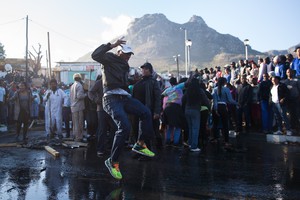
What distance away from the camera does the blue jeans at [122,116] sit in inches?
211

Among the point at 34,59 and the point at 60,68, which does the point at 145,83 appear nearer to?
the point at 60,68

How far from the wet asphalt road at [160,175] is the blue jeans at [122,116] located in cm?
57

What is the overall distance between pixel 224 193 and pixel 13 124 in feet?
47.5

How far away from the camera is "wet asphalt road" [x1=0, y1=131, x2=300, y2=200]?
457 centimetres

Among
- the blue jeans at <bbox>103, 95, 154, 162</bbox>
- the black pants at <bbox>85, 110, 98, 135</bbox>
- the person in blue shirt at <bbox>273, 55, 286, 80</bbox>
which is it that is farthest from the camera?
the person in blue shirt at <bbox>273, 55, 286, 80</bbox>

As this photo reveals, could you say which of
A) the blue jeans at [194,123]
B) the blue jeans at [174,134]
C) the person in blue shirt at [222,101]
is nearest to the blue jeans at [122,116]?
the blue jeans at [194,123]

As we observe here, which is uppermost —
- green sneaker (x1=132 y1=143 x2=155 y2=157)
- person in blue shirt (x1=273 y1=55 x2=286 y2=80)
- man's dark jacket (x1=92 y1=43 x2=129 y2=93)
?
person in blue shirt (x1=273 y1=55 x2=286 y2=80)

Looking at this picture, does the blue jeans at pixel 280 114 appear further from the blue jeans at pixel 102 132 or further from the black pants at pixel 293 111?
the blue jeans at pixel 102 132

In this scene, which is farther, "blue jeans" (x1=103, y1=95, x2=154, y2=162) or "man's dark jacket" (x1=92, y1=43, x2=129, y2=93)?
"man's dark jacket" (x1=92, y1=43, x2=129, y2=93)

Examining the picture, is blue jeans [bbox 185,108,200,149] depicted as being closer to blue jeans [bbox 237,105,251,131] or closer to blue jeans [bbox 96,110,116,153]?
blue jeans [bbox 96,110,116,153]

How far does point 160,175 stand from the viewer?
18.4 feet

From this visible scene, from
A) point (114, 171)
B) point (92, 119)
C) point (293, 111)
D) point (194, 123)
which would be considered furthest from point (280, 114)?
point (114, 171)

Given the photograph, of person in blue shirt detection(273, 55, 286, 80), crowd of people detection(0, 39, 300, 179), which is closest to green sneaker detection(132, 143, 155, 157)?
crowd of people detection(0, 39, 300, 179)

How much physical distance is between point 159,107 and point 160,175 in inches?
81.9
